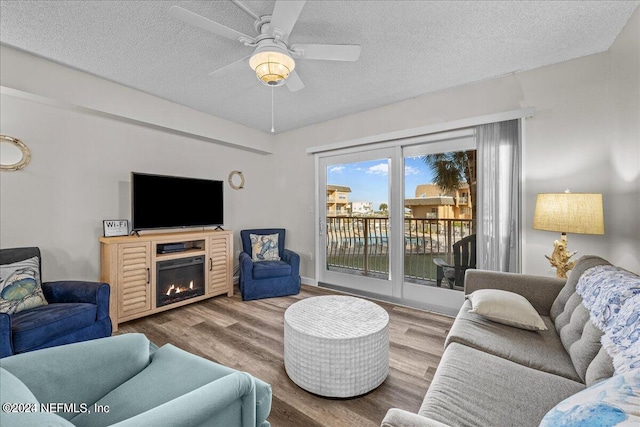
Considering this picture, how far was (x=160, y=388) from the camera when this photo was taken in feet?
3.60

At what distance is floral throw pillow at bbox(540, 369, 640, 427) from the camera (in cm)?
59

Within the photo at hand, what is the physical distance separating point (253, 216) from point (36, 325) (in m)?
2.92

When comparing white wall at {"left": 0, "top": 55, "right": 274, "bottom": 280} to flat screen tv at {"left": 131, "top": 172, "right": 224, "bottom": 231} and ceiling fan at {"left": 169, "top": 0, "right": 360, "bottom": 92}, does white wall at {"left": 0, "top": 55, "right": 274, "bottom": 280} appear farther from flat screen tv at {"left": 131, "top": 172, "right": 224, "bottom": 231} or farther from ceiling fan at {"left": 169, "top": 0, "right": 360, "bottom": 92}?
ceiling fan at {"left": 169, "top": 0, "right": 360, "bottom": 92}

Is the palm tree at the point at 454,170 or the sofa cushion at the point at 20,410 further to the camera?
the palm tree at the point at 454,170

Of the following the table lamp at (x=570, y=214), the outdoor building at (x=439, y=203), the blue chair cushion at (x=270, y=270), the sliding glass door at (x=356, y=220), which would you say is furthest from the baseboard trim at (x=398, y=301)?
the table lamp at (x=570, y=214)

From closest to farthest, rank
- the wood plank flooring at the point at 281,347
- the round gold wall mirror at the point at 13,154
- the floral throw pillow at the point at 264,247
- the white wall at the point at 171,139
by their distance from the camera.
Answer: the wood plank flooring at the point at 281,347 → the white wall at the point at 171,139 → the round gold wall mirror at the point at 13,154 → the floral throw pillow at the point at 264,247

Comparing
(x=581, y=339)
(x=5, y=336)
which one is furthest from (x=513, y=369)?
(x=5, y=336)

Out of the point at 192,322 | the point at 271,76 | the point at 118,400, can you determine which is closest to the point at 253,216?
the point at 192,322

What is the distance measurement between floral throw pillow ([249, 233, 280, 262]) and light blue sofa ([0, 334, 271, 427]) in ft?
8.63

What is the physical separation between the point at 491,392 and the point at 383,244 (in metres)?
2.51

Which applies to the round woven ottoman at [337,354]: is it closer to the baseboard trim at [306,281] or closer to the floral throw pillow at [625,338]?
the floral throw pillow at [625,338]

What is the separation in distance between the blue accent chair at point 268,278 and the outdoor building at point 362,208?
1.08m

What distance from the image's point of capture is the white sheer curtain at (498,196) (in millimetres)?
2611

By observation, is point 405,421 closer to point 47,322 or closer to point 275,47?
point 275,47
